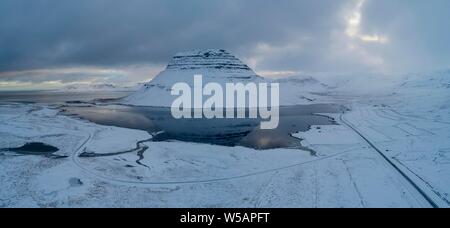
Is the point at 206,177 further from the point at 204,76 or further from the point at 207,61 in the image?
the point at 207,61

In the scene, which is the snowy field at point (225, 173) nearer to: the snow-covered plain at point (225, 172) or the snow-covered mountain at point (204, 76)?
the snow-covered plain at point (225, 172)

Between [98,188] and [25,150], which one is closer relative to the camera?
[98,188]

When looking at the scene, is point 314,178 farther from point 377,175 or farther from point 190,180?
point 190,180

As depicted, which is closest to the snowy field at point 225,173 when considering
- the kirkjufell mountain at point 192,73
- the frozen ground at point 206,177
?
the frozen ground at point 206,177

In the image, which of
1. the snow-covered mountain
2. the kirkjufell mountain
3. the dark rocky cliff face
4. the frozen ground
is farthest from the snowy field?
the dark rocky cliff face

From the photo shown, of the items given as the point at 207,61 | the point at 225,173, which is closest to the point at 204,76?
the point at 207,61

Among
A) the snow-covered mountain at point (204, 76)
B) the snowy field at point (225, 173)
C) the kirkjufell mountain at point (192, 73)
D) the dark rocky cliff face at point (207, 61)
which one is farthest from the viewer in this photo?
the dark rocky cliff face at point (207, 61)

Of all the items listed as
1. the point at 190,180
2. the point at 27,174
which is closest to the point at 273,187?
the point at 190,180
